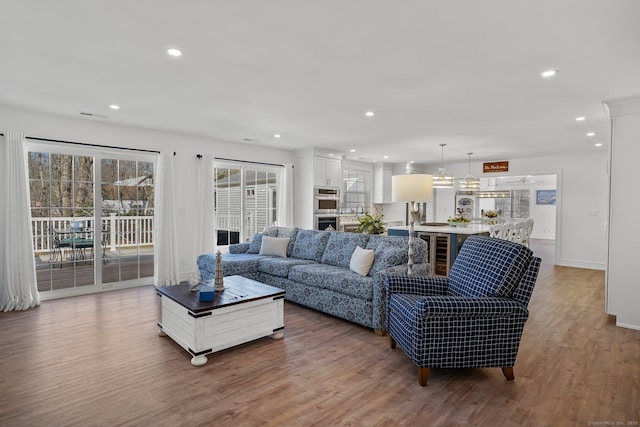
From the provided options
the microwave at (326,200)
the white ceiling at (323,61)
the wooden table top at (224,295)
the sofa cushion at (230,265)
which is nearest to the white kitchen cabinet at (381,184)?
the microwave at (326,200)

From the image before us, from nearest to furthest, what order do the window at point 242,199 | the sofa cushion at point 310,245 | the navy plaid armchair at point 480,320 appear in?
the navy plaid armchair at point 480,320 → the sofa cushion at point 310,245 → the window at point 242,199

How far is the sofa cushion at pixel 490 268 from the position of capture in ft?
8.60

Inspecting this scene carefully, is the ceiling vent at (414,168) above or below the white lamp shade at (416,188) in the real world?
above

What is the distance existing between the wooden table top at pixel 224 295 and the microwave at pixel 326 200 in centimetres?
377

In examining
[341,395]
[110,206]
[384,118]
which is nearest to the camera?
[341,395]

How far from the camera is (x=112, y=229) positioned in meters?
5.33

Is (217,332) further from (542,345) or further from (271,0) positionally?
(542,345)

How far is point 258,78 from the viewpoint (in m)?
3.31

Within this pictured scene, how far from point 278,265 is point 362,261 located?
1285mm

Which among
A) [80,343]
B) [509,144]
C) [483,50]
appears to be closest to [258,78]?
[483,50]

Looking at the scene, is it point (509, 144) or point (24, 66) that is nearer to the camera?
point (24, 66)

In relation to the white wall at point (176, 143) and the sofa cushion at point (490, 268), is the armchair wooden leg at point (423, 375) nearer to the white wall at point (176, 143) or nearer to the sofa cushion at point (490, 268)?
the sofa cushion at point (490, 268)

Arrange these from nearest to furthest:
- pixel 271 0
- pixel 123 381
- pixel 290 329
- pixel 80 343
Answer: pixel 271 0 < pixel 123 381 < pixel 80 343 < pixel 290 329

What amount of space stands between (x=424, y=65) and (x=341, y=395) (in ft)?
8.83
